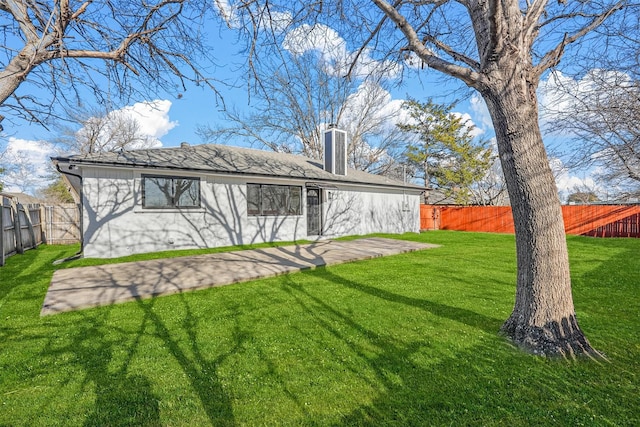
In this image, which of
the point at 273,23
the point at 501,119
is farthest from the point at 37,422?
the point at 273,23

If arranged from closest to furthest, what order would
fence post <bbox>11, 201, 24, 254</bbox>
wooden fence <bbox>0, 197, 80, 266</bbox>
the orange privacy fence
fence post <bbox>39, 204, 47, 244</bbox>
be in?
wooden fence <bbox>0, 197, 80, 266</bbox>
fence post <bbox>11, 201, 24, 254</bbox>
fence post <bbox>39, 204, 47, 244</bbox>
the orange privacy fence

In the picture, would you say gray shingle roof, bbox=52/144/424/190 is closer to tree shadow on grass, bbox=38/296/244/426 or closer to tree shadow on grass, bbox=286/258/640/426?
tree shadow on grass, bbox=38/296/244/426

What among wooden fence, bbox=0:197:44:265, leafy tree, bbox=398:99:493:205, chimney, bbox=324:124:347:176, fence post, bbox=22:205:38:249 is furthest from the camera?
leafy tree, bbox=398:99:493:205

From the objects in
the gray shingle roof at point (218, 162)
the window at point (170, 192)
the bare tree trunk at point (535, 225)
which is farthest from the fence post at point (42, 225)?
the bare tree trunk at point (535, 225)

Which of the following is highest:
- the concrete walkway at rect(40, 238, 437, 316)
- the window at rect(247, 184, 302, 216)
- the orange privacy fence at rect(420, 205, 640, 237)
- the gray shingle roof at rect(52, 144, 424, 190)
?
the gray shingle roof at rect(52, 144, 424, 190)

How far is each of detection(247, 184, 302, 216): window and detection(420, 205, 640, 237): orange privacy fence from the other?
34.5 ft

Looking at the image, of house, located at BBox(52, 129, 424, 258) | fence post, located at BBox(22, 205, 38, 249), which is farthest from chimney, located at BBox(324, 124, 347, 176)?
fence post, located at BBox(22, 205, 38, 249)

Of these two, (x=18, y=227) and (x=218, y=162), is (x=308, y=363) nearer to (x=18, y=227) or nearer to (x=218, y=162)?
(x=218, y=162)

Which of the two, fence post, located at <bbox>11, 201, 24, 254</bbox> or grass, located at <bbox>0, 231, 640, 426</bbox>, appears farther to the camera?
fence post, located at <bbox>11, 201, 24, 254</bbox>

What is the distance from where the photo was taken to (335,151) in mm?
13594

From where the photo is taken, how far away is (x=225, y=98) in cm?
538

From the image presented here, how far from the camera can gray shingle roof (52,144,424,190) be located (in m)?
8.28

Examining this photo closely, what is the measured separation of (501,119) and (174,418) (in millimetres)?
3668

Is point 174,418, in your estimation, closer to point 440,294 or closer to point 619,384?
point 619,384
